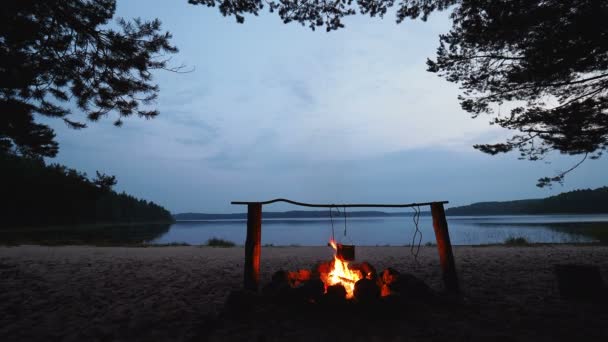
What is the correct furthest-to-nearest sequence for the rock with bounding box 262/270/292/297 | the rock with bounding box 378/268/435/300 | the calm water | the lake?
1. the calm water
2. the lake
3. the rock with bounding box 378/268/435/300
4. the rock with bounding box 262/270/292/297

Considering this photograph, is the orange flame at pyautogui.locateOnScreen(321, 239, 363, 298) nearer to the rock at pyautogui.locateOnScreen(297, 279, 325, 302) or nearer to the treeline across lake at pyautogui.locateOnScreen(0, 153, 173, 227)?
the rock at pyautogui.locateOnScreen(297, 279, 325, 302)

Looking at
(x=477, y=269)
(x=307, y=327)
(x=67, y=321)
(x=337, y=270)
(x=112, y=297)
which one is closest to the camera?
(x=307, y=327)

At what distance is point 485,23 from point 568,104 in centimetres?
294

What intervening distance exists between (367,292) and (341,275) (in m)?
0.77

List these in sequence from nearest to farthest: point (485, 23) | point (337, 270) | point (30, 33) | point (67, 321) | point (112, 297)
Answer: point (67, 321) < point (30, 33) < point (337, 270) < point (112, 297) < point (485, 23)

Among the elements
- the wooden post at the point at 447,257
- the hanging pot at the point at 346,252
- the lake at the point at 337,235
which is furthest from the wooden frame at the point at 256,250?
the lake at the point at 337,235

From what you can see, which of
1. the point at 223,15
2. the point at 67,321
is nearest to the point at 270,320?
the point at 67,321

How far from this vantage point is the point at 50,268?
7.66 meters

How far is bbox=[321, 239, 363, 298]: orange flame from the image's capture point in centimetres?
447

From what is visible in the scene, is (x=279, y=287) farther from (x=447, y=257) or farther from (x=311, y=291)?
(x=447, y=257)

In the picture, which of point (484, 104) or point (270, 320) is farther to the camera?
point (484, 104)

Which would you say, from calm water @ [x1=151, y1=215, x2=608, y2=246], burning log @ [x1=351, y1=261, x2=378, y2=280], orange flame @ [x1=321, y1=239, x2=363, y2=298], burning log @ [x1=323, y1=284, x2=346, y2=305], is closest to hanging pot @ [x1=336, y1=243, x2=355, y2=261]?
orange flame @ [x1=321, y1=239, x2=363, y2=298]

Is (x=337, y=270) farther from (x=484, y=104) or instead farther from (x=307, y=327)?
(x=484, y=104)

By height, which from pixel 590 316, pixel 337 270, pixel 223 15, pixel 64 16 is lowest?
pixel 590 316
